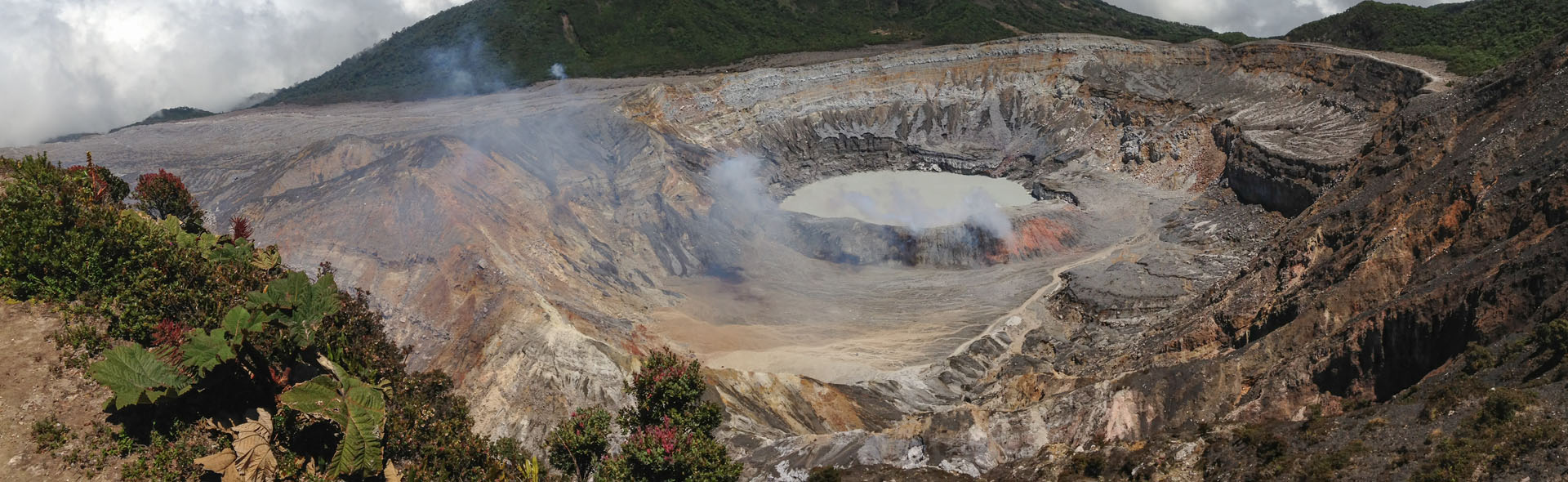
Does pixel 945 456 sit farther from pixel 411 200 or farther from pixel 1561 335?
pixel 411 200

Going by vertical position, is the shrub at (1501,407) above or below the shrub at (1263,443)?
above

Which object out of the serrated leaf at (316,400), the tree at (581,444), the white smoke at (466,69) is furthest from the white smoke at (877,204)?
the serrated leaf at (316,400)

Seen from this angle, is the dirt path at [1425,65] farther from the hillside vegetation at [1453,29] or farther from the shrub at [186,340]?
the shrub at [186,340]

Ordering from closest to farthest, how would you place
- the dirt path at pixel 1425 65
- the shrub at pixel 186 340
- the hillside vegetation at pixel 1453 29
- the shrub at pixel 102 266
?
the shrub at pixel 186 340 < the shrub at pixel 102 266 < the dirt path at pixel 1425 65 < the hillside vegetation at pixel 1453 29

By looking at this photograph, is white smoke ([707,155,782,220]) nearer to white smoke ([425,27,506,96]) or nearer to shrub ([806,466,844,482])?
white smoke ([425,27,506,96])

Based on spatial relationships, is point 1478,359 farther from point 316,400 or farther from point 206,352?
point 206,352
